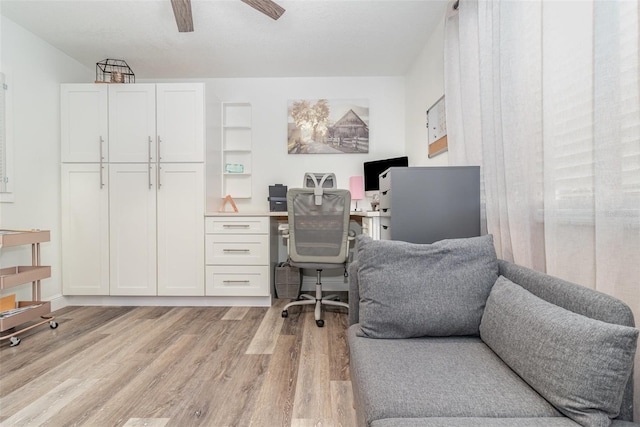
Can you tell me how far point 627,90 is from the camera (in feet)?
3.01

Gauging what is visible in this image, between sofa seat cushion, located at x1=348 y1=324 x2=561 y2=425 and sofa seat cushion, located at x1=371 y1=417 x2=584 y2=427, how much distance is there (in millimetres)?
25

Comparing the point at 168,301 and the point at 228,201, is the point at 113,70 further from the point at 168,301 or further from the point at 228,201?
the point at 168,301

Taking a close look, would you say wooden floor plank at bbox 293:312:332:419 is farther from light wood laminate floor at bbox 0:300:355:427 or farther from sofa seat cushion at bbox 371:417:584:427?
sofa seat cushion at bbox 371:417:584:427

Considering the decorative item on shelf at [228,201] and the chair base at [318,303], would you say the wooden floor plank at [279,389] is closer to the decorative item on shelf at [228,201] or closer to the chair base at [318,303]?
the chair base at [318,303]

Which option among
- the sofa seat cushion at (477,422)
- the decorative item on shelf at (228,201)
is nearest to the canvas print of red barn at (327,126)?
the decorative item on shelf at (228,201)

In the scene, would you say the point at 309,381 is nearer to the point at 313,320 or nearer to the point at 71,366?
the point at 313,320

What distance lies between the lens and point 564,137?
1143 mm

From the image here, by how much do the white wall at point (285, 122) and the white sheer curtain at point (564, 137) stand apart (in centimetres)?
190

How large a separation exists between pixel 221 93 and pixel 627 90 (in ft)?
11.6

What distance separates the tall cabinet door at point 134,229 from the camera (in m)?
3.03

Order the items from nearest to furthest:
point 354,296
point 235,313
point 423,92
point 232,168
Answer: point 354,296
point 235,313
point 423,92
point 232,168

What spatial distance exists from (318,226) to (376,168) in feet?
3.50

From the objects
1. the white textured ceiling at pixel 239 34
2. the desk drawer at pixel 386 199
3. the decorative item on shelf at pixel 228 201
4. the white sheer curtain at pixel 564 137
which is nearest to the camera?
the white sheer curtain at pixel 564 137

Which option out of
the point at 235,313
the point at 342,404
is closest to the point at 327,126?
the point at 235,313
